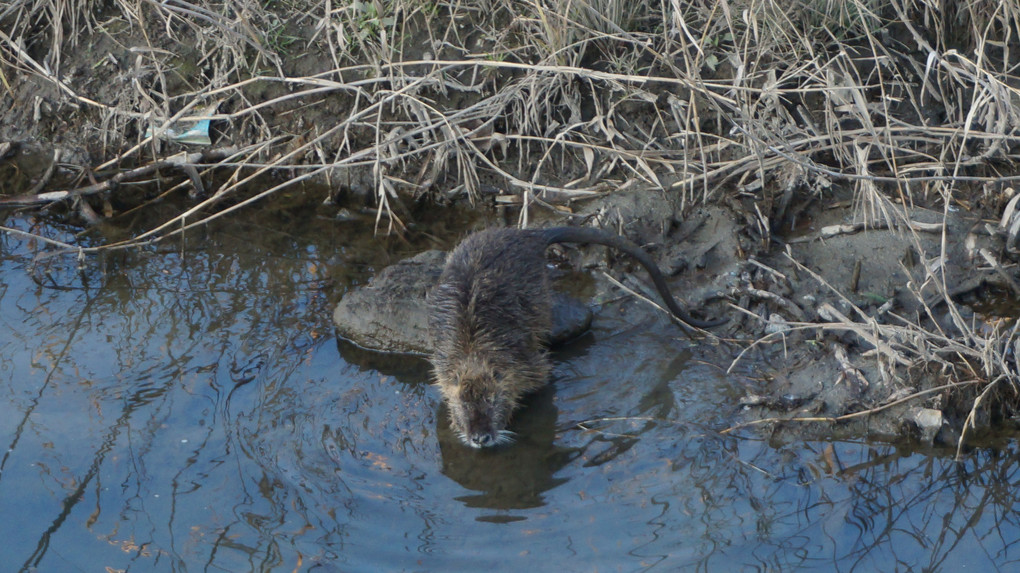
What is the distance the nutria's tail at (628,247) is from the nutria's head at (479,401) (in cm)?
83

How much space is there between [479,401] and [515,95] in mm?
2217

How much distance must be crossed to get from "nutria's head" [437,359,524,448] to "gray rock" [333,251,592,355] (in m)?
0.43

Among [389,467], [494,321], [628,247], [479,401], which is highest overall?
[628,247]

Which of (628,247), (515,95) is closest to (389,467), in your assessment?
(628,247)

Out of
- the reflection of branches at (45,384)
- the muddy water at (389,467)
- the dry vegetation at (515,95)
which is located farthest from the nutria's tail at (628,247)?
the reflection of branches at (45,384)

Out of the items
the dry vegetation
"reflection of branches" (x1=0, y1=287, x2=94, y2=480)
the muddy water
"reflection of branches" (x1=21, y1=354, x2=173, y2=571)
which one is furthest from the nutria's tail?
"reflection of branches" (x1=0, y1=287, x2=94, y2=480)

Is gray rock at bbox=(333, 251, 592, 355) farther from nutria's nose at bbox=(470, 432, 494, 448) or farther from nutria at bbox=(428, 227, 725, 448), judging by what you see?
nutria's nose at bbox=(470, 432, 494, 448)

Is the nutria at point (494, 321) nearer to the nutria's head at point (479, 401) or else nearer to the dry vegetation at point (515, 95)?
the nutria's head at point (479, 401)

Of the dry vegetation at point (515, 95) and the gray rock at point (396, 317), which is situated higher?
the dry vegetation at point (515, 95)

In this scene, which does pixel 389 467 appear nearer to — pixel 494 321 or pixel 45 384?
pixel 494 321

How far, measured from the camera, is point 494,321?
14.5 ft

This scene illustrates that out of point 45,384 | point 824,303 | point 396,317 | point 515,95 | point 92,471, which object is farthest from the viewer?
point 515,95

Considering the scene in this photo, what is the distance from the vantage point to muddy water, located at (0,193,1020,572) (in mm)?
3434

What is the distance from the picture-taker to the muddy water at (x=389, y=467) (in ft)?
11.3
